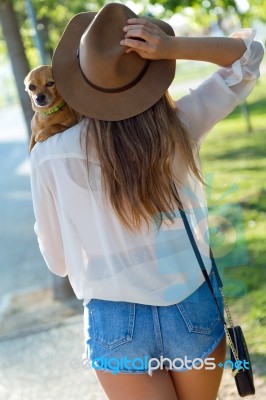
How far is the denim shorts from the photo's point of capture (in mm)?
2018

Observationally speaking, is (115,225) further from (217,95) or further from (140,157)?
(217,95)

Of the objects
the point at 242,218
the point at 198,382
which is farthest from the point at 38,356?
the point at 198,382

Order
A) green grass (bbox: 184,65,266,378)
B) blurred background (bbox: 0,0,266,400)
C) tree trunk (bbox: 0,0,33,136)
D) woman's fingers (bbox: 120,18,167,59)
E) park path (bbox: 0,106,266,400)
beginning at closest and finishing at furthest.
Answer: woman's fingers (bbox: 120,18,167,59) → green grass (bbox: 184,65,266,378) → blurred background (bbox: 0,0,266,400) → park path (bbox: 0,106,266,400) → tree trunk (bbox: 0,0,33,136)

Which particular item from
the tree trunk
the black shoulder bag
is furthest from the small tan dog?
the tree trunk

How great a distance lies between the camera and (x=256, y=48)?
7.19ft

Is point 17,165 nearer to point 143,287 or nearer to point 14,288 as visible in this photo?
point 14,288

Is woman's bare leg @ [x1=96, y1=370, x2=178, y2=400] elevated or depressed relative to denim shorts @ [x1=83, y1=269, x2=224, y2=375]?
depressed

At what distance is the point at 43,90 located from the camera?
215cm

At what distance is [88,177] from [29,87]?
1.50ft

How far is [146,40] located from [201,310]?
2.65 ft

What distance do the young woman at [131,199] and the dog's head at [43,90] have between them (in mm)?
95

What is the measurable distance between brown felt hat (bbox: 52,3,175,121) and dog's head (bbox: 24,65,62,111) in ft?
0.31

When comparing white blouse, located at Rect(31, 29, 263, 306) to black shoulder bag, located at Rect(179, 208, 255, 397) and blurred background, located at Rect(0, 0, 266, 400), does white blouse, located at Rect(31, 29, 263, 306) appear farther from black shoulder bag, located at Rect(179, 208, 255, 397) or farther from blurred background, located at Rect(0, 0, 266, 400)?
blurred background, located at Rect(0, 0, 266, 400)

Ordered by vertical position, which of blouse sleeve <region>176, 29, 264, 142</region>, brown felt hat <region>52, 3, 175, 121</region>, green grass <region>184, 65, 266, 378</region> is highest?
brown felt hat <region>52, 3, 175, 121</region>
